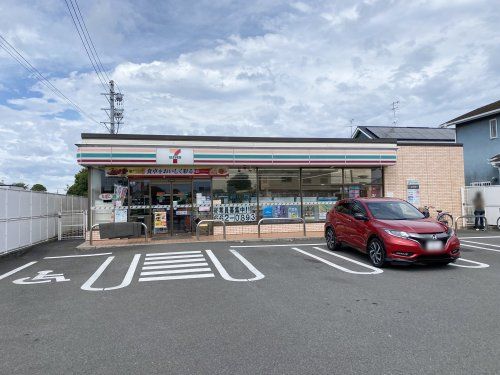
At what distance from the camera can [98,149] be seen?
600 inches

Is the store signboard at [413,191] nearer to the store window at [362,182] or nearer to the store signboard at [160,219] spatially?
the store window at [362,182]

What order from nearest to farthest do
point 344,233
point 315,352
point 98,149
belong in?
point 315,352
point 344,233
point 98,149

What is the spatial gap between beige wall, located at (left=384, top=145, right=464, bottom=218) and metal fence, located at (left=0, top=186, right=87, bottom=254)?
14359mm

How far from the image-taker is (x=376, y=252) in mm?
9203

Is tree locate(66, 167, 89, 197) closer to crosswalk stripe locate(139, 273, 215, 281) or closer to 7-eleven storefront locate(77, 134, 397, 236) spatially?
7-eleven storefront locate(77, 134, 397, 236)

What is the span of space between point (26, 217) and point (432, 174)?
1682 cm

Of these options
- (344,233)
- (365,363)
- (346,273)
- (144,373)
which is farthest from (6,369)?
(344,233)

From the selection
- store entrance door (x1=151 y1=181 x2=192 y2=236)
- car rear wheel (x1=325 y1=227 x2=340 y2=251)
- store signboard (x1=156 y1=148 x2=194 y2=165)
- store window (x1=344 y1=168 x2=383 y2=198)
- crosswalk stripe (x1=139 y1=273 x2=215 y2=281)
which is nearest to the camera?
crosswalk stripe (x1=139 y1=273 x2=215 y2=281)

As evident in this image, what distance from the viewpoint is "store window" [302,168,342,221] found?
1792cm

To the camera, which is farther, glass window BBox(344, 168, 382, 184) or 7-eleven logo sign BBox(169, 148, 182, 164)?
glass window BBox(344, 168, 382, 184)

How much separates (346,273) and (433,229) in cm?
211

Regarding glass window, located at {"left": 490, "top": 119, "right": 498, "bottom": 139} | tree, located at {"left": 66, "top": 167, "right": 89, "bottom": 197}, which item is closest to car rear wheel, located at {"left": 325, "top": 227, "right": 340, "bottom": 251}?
glass window, located at {"left": 490, "top": 119, "right": 498, "bottom": 139}

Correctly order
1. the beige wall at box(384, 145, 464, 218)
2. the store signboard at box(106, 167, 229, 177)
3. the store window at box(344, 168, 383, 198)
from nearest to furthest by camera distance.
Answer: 1. the store signboard at box(106, 167, 229, 177)
2. the store window at box(344, 168, 383, 198)
3. the beige wall at box(384, 145, 464, 218)

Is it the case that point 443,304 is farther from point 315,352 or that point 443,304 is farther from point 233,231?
point 233,231
